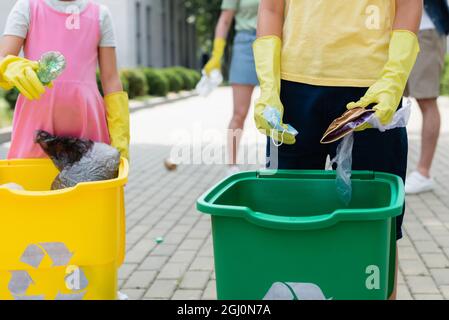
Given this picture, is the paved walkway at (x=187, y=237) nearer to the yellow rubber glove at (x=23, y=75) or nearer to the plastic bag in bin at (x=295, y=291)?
the yellow rubber glove at (x=23, y=75)

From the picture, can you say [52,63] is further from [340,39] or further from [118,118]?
[340,39]

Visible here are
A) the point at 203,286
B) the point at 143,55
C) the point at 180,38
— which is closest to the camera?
the point at 203,286

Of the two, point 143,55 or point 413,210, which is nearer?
point 413,210

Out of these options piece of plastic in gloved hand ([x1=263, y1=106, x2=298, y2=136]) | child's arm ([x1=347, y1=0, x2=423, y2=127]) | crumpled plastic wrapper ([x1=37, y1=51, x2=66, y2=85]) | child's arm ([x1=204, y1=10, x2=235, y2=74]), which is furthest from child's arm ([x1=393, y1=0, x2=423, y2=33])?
child's arm ([x1=204, y1=10, x2=235, y2=74])

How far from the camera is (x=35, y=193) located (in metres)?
2.15

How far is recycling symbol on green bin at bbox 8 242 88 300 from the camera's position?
7.20 ft

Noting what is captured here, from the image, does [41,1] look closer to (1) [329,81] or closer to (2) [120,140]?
(2) [120,140]

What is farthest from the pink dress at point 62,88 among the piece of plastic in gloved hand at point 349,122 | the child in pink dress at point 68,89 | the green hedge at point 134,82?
the green hedge at point 134,82

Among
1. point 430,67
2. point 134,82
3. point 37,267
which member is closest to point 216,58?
point 430,67

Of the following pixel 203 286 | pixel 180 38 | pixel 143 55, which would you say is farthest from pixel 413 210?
pixel 180 38

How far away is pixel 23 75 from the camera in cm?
234

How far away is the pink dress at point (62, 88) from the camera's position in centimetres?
272

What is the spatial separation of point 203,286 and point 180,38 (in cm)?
3373

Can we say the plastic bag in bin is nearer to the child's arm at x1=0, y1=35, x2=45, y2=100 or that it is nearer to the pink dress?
the child's arm at x1=0, y1=35, x2=45, y2=100
